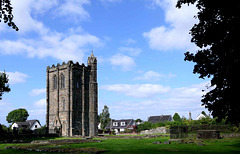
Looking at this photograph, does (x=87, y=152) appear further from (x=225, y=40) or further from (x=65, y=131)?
(x=65, y=131)

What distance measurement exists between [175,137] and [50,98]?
4326 centimetres

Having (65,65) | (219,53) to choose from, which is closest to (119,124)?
(65,65)

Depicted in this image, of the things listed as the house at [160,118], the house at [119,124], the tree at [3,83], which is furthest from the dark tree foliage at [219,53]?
the house at [119,124]

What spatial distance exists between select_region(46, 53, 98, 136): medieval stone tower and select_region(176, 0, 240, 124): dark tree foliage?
49.3 m

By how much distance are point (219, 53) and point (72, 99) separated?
50950mm

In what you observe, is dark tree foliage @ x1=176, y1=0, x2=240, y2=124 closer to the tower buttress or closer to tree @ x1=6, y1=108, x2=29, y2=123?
the tower buttress

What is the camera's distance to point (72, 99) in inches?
2425

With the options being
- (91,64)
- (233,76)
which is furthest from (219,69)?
(91,64)

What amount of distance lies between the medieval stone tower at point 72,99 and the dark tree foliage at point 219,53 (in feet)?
162

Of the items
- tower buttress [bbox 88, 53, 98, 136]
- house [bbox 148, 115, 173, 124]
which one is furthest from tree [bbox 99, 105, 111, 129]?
tower buttress [bbox 88, 53, 98, 136]

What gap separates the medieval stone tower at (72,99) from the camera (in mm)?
61312

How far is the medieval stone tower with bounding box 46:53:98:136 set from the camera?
61.3 metres

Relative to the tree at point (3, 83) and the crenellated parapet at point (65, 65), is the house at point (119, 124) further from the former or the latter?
the tree at point (3, 83)

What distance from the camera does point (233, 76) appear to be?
13.2 metres
